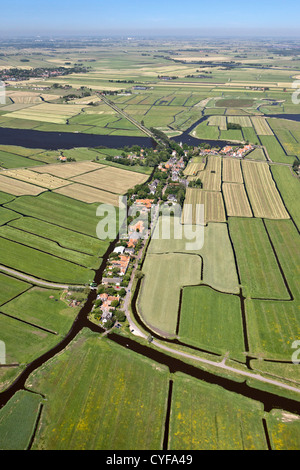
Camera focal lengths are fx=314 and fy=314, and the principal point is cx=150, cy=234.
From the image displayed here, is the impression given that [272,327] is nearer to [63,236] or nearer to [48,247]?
[48,247]

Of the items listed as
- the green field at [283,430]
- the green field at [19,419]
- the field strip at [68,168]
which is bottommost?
the green field at [19,419]

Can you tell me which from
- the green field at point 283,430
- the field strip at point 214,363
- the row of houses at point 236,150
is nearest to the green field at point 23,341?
the field strip at point 214,363

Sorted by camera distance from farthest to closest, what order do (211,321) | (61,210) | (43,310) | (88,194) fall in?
(88,194), (61,210), (43,310), (211,321)

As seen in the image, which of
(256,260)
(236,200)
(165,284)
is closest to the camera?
(165,284)

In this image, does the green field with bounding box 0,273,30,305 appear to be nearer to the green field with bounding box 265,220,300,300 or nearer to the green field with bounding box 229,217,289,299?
the green field with bounding box 229,217,289,299

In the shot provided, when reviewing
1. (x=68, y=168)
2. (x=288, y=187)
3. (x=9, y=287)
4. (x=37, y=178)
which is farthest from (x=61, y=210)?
(x=288, y=187)

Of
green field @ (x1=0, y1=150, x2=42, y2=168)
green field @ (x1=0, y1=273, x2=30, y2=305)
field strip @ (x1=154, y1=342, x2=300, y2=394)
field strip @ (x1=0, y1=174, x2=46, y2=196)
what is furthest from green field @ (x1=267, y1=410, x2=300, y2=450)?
green field @ (x1=0, y1=150, x2=42, y2=168)

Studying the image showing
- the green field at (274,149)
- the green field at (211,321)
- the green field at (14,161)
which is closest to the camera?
the green field at (211,321)

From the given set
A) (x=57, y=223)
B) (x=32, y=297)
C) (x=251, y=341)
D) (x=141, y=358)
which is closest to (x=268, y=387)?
(x=251, y=341)

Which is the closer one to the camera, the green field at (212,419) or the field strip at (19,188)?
the green field at (212,419)

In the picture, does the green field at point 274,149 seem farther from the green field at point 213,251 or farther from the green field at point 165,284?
the green field at point 165,284

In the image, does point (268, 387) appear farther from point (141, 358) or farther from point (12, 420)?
point (12, 420)
